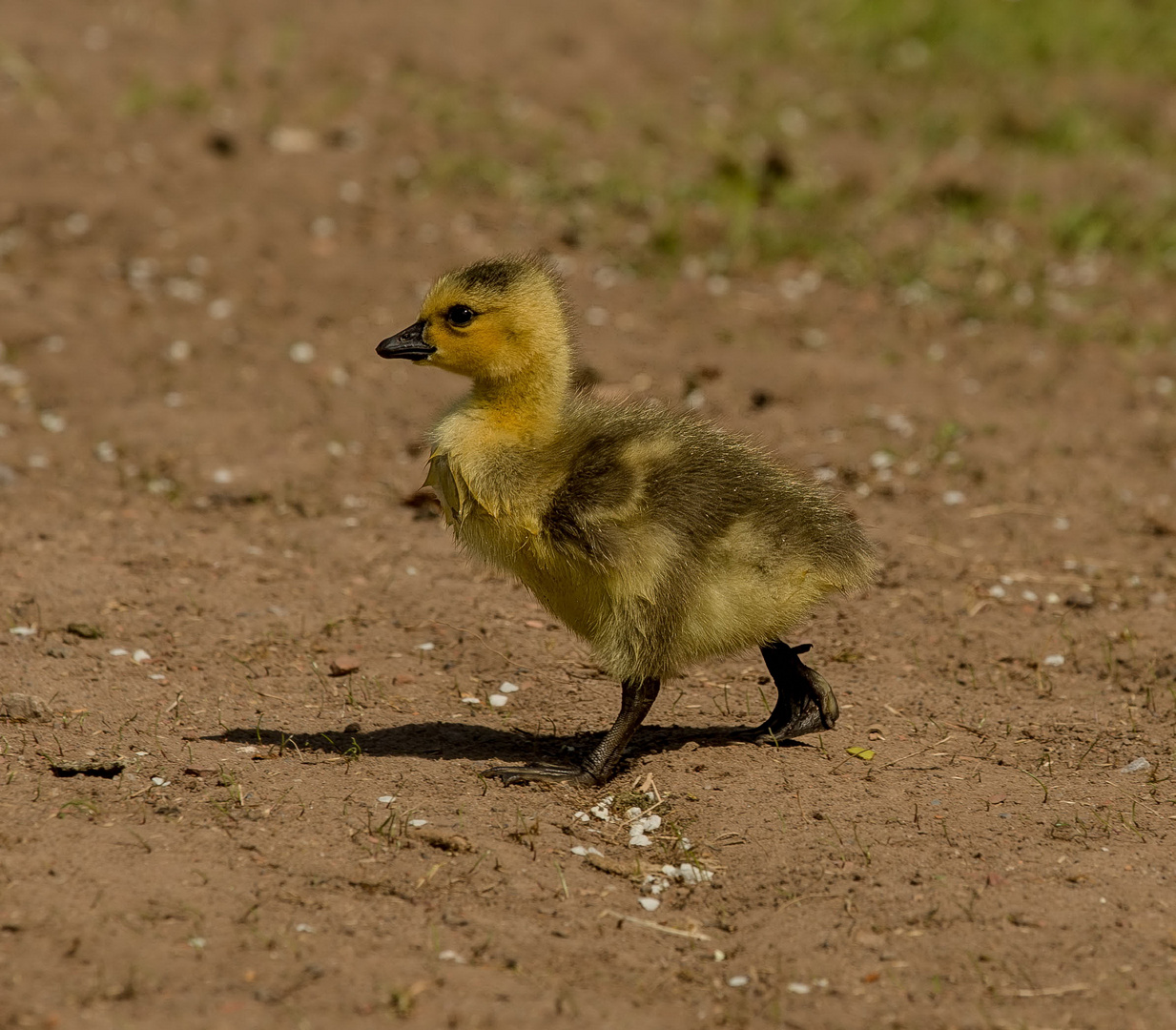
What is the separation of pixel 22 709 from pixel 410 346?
1967mm

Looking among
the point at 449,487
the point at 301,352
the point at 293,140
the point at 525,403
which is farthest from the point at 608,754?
the point at 293,140

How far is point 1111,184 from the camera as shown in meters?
12.1

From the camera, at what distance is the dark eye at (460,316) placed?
5570 millimetres

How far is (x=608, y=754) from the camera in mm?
5426

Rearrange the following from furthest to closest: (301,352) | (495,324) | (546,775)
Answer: (301,352)
(495,324)
(546,775)

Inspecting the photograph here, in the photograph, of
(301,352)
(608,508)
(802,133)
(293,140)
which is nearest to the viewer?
(608,508)

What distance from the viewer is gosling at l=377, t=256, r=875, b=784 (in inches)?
204

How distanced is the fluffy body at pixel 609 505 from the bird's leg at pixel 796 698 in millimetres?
377

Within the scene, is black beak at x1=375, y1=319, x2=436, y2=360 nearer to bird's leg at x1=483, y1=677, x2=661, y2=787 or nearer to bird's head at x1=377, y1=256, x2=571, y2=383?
bird's head at x1=377, y1=256, x2=571, y2=383

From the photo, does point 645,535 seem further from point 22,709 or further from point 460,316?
point 22,709

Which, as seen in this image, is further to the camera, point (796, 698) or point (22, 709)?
point (796, 698)

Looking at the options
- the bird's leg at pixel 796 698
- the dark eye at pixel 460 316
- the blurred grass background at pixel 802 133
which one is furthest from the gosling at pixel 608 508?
the blurred grass background at pixel 802 133

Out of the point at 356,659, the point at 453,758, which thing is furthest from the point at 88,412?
the point at 453,758

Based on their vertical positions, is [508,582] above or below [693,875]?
below
